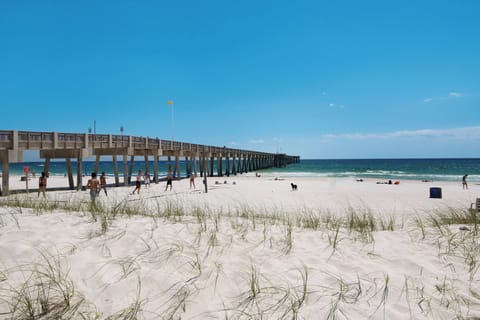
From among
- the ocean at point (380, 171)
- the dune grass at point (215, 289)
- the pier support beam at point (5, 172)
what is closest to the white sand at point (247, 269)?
the dune grass at point (215, 289)

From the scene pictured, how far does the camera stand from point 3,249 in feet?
11.2

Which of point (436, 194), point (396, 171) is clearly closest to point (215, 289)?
point (436, 194)

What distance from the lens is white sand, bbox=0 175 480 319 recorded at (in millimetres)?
2492

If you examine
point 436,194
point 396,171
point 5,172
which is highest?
point 5,172

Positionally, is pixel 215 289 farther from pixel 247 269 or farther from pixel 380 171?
pixel 380 171

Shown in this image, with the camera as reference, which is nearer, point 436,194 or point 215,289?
point 215,289

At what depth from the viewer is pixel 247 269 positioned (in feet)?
10.4

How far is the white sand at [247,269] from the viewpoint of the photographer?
249 cm

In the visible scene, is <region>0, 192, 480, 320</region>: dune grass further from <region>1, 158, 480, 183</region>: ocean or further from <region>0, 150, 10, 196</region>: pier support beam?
<region>1, 158, 480, 183</region>: ocean

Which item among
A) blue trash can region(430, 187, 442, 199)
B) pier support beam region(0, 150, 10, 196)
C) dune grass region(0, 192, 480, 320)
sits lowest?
blue trash can region(430, 187, 442, 199)

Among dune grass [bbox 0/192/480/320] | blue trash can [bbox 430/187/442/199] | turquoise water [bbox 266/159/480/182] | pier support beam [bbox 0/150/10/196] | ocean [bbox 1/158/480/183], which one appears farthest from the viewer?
ocean [bbox 1/158/480/183]

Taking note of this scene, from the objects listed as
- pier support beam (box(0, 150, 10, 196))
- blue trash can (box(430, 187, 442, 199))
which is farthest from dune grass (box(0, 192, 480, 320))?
blue trash can (box(430, 187, 442, 199))

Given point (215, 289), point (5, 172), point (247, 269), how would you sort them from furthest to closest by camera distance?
point (5, 172) < point (247, 269) < point (215, 289)

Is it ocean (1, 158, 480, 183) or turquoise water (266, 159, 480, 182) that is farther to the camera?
ocean (1, 158, 480, 183)
